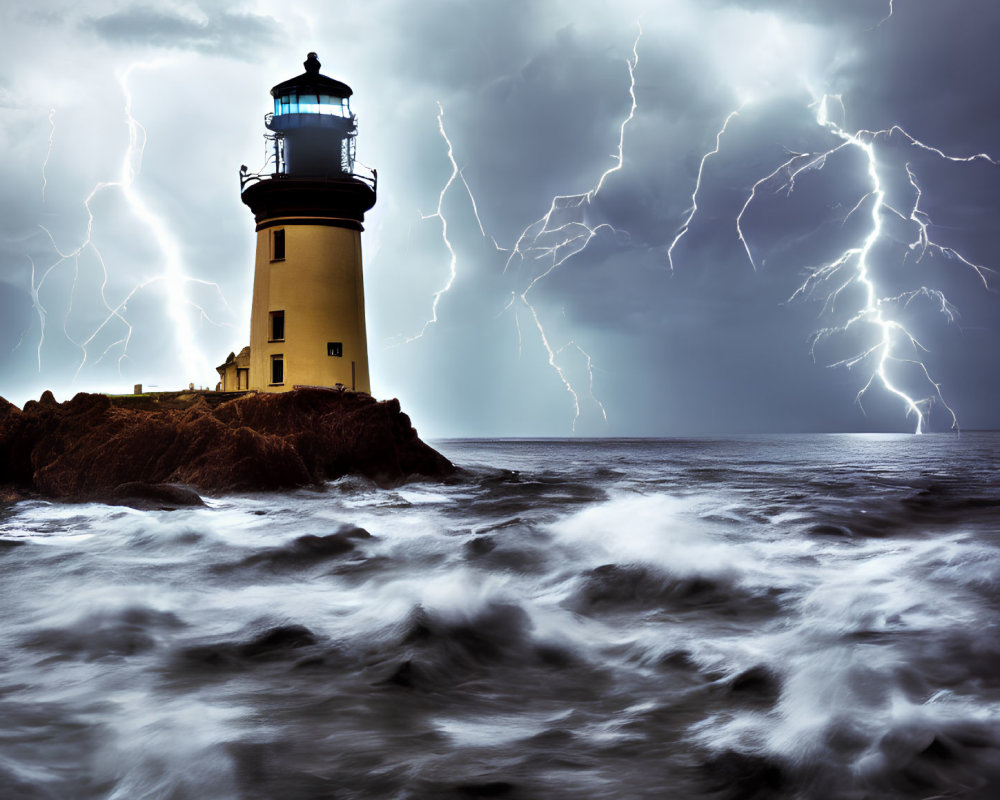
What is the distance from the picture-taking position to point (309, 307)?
21594mm

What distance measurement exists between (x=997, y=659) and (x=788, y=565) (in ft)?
9.52

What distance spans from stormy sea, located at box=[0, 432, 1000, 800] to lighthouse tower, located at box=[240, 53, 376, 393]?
1298cm

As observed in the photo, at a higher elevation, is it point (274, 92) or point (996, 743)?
point (274, 92)

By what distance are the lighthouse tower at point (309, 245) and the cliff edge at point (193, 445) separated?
622 centimetres

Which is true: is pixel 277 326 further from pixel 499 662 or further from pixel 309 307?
pixel 499 662

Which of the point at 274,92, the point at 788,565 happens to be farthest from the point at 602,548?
the point at 274,92

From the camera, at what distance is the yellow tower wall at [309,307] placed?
21.5m

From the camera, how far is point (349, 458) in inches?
593

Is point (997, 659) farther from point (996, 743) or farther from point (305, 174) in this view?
point (305, 174)

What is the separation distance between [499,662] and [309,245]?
19110 mm

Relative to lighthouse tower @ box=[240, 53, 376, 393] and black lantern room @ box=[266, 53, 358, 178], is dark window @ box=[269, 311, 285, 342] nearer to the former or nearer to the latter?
lighthouse tower @ box=[240, 53, 376, 393]

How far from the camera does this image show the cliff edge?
41.5ft

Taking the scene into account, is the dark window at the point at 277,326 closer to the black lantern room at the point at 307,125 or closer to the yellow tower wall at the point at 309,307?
the yellow tower wall at the point at 309,307

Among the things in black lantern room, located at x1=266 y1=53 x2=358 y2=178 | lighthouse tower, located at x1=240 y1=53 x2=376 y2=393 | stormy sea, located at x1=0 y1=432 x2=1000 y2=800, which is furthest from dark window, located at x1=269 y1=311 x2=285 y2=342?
stormy sea, located at x1=0 y1=432 x2=1000 y2=800
